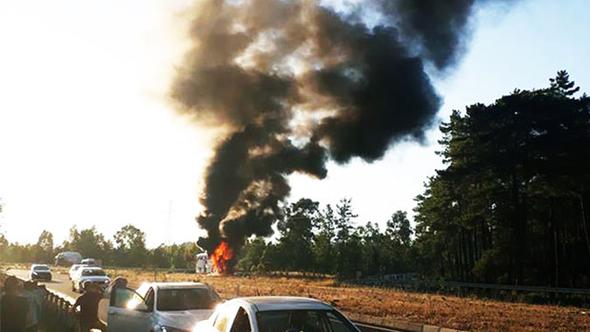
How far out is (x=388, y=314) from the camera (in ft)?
68.1

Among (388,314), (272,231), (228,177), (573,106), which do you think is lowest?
(388,314)

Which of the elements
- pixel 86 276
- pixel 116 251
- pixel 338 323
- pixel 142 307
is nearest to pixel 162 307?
pixel 142 307

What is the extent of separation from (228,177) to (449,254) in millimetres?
42417

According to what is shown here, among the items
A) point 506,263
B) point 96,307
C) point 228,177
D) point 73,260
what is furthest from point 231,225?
point 73,260

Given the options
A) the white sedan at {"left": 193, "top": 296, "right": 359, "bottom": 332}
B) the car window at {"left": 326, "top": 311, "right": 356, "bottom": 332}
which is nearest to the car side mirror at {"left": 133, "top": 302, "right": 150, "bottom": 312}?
the white sedan at {"left": 193, "top": 296, "right": 359, "bottom": 332}

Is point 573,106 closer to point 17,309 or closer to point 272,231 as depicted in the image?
point 272,231

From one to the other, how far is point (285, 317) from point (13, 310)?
13.2ft

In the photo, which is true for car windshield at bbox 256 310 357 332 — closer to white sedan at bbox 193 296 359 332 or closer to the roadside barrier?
white sedan at bbox 193 296 359 332

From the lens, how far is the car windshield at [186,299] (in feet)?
38.7

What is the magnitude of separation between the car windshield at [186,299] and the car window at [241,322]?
15.0 feet

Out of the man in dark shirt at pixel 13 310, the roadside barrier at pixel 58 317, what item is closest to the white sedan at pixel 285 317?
the man in dark shirt at pixel 13 310

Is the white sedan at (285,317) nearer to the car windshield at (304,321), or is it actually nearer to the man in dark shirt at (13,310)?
the car windshield at (304,321)

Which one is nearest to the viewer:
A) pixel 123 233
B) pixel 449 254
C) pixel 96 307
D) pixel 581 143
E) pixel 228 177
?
pixel 96 307

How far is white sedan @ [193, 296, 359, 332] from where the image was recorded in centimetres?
704
